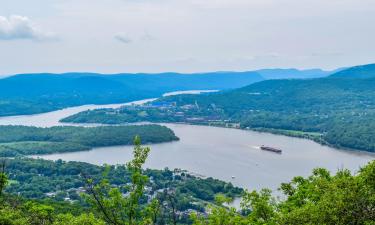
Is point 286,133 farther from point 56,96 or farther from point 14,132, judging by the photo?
point 56,96

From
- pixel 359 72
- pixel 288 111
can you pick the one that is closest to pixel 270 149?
pixel 288 111

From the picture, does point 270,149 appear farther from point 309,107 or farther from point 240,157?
point 309,107

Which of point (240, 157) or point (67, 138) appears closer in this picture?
point (240, 157)

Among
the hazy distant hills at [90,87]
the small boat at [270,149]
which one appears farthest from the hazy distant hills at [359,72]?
the small boat at [270,149]

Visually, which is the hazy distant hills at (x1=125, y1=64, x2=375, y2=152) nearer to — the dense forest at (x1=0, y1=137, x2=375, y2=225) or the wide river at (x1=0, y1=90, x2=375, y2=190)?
the wide river at (x1=0, y1=90, x2=375, y2=190)

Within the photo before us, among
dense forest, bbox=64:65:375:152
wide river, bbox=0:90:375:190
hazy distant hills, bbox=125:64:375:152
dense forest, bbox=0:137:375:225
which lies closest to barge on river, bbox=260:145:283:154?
wide river, bbox=0:90:375:190

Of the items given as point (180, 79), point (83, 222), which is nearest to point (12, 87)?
point (180, 79)
